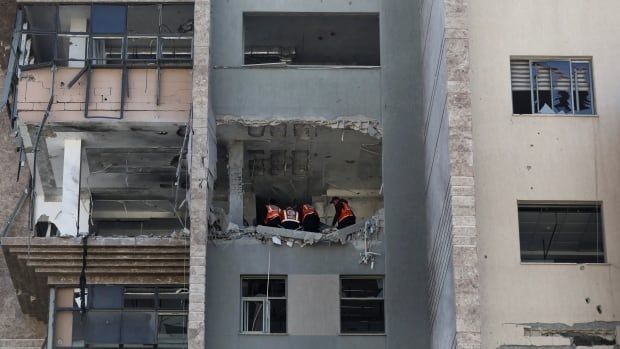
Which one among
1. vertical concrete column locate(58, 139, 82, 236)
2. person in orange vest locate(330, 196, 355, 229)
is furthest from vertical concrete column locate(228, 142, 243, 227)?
vertical concrete column locate(58, 139, 82, 236)

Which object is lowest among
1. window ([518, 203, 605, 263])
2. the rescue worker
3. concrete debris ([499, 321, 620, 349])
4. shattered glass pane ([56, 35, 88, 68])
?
concrete debris ([499, 321, 620, 349])

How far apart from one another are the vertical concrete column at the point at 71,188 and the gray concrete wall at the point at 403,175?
827 cm

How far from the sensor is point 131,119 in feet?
97.5

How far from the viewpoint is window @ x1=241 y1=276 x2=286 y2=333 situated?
2750 centimetres

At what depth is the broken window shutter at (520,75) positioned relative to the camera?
26406 mm

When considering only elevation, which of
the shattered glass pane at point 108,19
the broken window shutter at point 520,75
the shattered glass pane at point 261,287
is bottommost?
the shattered glass pane at point 261,287

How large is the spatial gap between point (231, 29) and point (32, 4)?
538 centimetres

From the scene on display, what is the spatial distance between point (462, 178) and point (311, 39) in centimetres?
987

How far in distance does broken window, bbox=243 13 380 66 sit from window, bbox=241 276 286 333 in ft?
22.9

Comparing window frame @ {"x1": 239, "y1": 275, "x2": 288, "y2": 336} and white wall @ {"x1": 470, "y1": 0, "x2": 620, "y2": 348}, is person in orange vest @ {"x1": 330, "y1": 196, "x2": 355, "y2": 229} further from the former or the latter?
white wall @ {"x1": 470, "y1": 0, "x2": 620, "y2": 348}

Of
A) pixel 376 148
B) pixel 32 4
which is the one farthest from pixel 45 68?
pixel 376 148

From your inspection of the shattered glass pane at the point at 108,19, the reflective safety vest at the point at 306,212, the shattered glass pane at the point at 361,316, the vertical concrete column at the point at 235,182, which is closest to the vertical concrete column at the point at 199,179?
the vertical concrete column at the point at 235,182

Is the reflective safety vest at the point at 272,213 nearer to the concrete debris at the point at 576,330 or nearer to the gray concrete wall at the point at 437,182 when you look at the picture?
the gray concrete wall at the point at 437,182

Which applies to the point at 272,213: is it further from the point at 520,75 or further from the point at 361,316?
the point at 520,75
